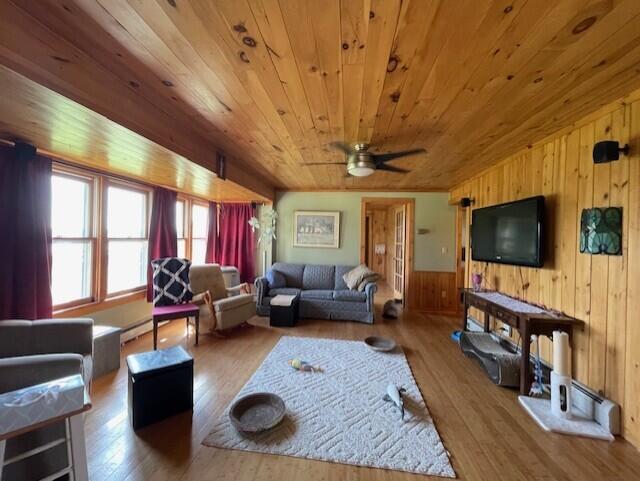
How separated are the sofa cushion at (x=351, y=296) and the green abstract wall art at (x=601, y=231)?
2.76 m

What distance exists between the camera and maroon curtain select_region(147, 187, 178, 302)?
3.90m

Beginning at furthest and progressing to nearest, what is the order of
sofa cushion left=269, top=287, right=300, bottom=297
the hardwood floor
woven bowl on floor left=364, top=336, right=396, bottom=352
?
1. sofa cushion left=269, top=287, right=300, bottom=297
2. woven bowl on floor left=364, top=336, right=396, bottom=352
3. the hardwood floor

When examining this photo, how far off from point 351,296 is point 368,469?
9.34 feet

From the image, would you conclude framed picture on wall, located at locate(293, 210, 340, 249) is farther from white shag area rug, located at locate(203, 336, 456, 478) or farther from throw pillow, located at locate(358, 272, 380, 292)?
white shag area rug, located at locate(203, 336, 456, 478)

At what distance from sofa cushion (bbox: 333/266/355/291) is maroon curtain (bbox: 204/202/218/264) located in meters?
2.54

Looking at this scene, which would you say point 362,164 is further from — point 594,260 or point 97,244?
point 97,244

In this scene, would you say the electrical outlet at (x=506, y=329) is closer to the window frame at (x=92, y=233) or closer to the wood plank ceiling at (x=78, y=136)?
the wood plank ceiling at (x=78, y=136)

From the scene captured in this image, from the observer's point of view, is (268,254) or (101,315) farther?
(268,254)

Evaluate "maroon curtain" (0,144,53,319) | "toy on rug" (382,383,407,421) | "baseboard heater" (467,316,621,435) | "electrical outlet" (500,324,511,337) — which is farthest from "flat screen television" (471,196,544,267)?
"maroon curtain" (0,144,53,319)

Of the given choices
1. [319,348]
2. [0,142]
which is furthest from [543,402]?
[0,142]

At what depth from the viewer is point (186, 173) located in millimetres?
2969

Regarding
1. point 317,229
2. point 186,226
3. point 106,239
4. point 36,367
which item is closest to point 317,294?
point 317,229

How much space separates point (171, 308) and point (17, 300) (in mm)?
1316

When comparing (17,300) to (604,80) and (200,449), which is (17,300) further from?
(604,80)
